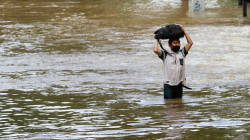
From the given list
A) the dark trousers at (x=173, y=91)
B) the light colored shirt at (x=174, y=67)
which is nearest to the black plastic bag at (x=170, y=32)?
the light colored shirt at (x=174, y=67)

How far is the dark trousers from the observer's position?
8435 millimetres

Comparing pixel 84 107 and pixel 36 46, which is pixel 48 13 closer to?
pixel 36 46

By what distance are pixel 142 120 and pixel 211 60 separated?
668cm

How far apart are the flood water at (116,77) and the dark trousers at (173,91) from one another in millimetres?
168

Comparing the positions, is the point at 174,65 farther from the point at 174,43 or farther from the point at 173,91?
the point at 173,91

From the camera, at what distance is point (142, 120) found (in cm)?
720

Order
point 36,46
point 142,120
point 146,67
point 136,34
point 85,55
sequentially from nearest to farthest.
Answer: point 142,120
point 146,67
point 85,55
point 36,46
point 136,34

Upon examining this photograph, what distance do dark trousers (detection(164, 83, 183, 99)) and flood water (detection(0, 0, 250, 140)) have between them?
0.55ft

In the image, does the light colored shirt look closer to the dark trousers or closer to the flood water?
the dark trousers

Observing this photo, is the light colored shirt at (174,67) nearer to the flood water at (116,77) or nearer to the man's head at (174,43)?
the man's head at (174,43)

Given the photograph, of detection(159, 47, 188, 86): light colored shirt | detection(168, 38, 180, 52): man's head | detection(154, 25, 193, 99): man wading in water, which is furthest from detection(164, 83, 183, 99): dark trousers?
detection(168, 38, 180, 52): man's head

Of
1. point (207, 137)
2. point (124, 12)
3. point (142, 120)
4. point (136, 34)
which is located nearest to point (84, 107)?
point (142, 120)

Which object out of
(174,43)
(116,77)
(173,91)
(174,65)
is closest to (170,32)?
(174,43)

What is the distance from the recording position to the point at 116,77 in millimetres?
11648
